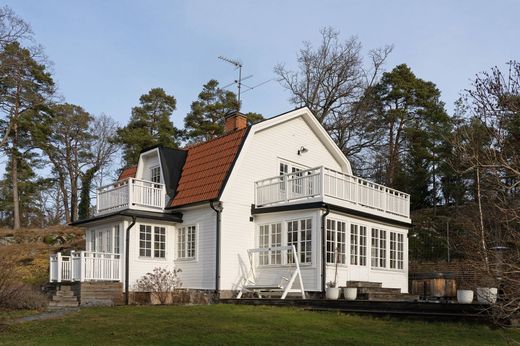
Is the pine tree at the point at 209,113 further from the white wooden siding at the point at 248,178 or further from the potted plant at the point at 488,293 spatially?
the potted plant at the point at 488,293

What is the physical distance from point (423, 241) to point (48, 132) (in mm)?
29232

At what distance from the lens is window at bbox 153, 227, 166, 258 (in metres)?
20.7

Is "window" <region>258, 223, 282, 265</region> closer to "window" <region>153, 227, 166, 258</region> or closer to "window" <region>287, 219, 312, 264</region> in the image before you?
"window" <region>287, 219, 312, 264</region>

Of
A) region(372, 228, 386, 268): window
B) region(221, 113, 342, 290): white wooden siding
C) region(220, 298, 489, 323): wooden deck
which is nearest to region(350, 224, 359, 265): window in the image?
region(372, 228, 386, 268): window

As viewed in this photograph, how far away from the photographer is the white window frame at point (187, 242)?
2023 centimetres

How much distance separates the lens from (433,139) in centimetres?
3719

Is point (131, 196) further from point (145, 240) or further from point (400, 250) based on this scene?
point (400, 250)

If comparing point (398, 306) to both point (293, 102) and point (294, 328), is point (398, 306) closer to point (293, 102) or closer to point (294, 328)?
point (294, 328)

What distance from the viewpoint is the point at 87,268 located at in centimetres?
1875

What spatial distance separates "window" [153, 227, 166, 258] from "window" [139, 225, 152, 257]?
0.20 m

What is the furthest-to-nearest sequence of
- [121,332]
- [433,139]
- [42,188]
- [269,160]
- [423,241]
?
[42,188] → [433,139] → [423,241] → [269,160] → [121,332]

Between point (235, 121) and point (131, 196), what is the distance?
6.21m

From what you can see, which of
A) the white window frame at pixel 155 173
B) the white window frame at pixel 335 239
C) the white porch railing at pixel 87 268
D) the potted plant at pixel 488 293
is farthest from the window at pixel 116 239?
the potted plant at pixel 488 293

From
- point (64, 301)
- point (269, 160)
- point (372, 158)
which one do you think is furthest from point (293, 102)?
point (64, 301)
